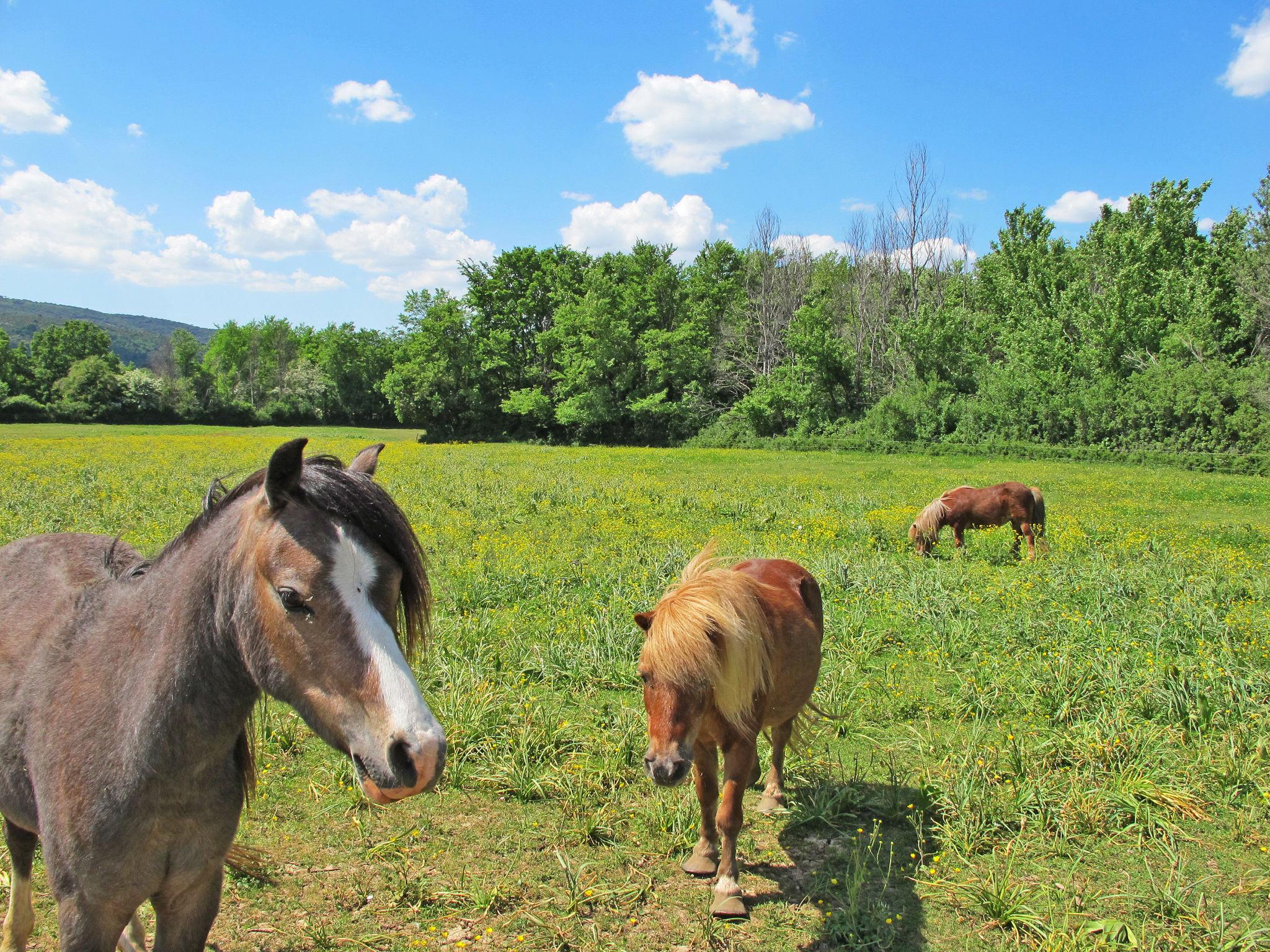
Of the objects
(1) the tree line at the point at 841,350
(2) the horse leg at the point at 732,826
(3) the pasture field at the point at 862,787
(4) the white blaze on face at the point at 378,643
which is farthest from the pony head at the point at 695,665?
(1) the tree line at the point at 841,350

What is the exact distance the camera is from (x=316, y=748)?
5336 mm

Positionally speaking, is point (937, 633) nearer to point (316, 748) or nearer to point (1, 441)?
point (316, 748)

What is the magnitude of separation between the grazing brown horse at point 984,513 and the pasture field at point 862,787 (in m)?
1.69

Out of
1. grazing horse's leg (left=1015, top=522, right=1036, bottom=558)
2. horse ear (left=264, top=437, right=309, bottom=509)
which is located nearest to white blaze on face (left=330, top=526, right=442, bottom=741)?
horse ear (left=264, top=437, right=309, bottom=509)

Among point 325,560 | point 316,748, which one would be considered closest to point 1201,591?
point 316,748

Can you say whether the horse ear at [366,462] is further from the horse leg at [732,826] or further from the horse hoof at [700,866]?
the horse hoof at [700,866]

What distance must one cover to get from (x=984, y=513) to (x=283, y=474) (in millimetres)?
12533

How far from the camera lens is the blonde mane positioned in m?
3.53

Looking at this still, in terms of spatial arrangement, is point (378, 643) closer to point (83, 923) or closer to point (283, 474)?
point (283, 474)

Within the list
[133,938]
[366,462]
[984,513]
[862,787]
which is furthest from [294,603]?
[984,513]

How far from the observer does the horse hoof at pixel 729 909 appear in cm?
370

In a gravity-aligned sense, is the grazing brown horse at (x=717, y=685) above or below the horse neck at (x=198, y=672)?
below

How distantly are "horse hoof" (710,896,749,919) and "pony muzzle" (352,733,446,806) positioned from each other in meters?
2.67

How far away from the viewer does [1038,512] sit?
12.5m
